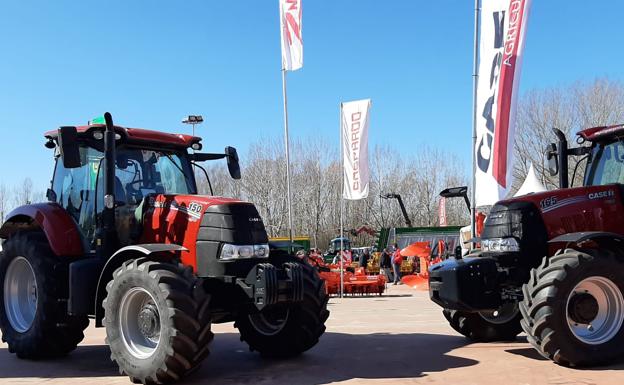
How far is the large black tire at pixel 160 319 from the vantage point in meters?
5.79

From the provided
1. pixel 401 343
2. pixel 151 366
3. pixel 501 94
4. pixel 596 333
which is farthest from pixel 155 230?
pixel 501 94

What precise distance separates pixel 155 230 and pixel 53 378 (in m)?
1.87

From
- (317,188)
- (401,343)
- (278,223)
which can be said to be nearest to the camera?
(401,343)

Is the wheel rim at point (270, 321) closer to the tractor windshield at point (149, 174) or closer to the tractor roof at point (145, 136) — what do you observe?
the tractor windshield at point (149, 174)

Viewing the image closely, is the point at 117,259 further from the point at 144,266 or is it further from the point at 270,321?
the point at 270,321

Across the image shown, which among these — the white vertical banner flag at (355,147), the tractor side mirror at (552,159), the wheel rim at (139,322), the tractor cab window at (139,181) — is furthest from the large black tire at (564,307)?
the white vertical banner flag at (355,147)

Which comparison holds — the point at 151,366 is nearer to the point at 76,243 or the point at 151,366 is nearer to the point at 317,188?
the point at 76,243

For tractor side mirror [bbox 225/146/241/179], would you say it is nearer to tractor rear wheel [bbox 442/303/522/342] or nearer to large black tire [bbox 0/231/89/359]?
large black tire [bbox 0/231/89/359]

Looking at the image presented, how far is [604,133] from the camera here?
25.6 ft

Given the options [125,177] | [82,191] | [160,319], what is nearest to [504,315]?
[160,319]

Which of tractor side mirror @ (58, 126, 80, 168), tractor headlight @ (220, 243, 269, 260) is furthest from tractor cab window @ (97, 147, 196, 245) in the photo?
tractor headlight @ (220, 243, 269, 260)

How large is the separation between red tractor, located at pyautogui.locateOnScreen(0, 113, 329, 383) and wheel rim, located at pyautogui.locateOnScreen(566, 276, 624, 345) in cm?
276

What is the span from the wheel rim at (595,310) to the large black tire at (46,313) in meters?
5.57

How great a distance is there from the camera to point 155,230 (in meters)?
7.11
